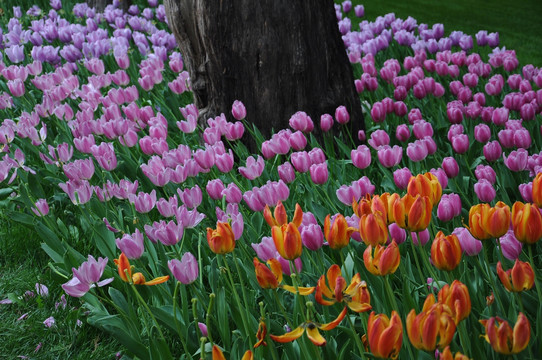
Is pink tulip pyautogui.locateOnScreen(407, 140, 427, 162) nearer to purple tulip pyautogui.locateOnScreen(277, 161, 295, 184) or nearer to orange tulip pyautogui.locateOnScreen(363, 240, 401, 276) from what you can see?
purple tulip pyautogui.locateOnScreen(277, 161, 295, 184)

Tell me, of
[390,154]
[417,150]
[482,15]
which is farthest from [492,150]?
[482,15]

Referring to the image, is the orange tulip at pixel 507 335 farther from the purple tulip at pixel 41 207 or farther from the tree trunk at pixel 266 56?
the tree trunk at pixel 266 56

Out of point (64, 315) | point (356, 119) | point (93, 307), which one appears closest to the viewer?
point (93, 307)

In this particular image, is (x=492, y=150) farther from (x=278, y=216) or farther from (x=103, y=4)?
(x=103, y=4)

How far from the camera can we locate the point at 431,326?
1.27 m

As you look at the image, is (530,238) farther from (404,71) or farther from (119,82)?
(404,71)

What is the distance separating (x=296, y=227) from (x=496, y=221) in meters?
0.51

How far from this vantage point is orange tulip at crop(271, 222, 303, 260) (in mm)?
1613

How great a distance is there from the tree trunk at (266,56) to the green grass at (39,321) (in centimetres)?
146

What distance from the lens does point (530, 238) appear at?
1.58m

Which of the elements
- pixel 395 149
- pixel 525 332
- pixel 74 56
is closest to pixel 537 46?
pixel 74 56

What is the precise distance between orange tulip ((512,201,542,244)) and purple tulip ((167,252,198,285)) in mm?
904

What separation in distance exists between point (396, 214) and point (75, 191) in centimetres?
161

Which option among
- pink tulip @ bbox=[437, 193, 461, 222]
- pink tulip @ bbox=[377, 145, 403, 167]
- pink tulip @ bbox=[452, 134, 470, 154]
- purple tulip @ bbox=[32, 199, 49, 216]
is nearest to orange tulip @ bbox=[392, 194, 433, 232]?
pink tulip @ bbox=[437, 193, 461, 222]
